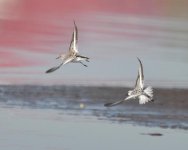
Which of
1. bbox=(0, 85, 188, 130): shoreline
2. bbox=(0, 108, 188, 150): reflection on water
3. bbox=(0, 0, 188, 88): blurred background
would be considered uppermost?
bbox=(0, 0, 188, 88): blurred background

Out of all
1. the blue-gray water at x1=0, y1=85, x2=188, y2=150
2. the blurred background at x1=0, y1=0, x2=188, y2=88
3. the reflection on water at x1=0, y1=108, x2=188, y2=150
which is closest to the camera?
the reflection on water at x1=0, y1=108, x2=188, y2=150

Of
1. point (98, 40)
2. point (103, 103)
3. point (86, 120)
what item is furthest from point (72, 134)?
point (98, 40)

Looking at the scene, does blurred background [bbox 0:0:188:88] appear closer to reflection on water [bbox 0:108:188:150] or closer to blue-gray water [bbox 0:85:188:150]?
blue-gray water [bbox 0:85:188:150]

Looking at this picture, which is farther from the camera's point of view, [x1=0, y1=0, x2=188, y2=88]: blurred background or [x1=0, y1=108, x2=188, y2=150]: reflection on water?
[x1=0, y1=0, x2=188, y2=88]: blurred background

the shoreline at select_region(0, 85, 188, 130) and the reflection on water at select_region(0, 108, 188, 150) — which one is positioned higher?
the shoreline at select_region(0, 85, 188, 130)

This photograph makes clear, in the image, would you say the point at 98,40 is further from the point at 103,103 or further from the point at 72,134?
the point at 72,134

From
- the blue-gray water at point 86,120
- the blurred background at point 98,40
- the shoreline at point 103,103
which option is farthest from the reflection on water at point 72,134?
the blurred background at point 98,40

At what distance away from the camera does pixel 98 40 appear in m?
28.2

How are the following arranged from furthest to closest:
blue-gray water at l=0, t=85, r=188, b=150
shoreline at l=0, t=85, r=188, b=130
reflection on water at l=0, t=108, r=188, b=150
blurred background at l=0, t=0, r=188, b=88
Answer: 1. blurred background at l=0, t=0, r=188, b=88
2. shoreline at l=0, t=85, r=188, b=130
3. blue-gray water at l=0, t=85, r=188, b=150
4. reflection on water at l=0, t=108, r=188, b=150

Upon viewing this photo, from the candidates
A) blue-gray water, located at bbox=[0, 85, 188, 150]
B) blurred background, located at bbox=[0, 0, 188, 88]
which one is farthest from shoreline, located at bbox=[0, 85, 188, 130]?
blurred background, located at bbox=[0, 0, 188, 88]

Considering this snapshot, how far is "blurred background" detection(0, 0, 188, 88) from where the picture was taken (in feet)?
73.7

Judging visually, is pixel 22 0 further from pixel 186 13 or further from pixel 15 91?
pixel 15 91

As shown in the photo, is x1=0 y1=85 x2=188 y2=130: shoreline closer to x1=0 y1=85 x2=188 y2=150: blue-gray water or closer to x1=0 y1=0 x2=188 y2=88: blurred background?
x1=0 y1=85 x2=188 y2=150: blue-gray water

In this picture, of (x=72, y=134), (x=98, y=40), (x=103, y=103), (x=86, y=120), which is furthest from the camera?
(x=98, y=40)
